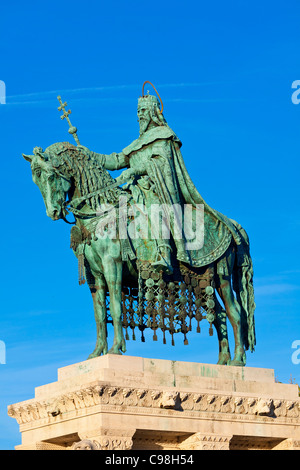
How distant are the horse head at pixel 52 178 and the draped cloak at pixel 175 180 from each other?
6.77 feet

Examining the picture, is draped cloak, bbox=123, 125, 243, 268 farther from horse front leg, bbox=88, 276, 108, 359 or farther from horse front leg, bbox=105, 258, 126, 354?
horse front leg, bbox=88, 276, 108, 359

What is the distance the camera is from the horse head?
25.2 m

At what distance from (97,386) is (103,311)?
2.59 metres

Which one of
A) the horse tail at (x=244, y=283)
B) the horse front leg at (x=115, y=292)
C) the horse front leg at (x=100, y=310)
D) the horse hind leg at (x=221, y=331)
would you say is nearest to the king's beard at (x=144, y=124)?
the horse tail at (x=244, y=283)

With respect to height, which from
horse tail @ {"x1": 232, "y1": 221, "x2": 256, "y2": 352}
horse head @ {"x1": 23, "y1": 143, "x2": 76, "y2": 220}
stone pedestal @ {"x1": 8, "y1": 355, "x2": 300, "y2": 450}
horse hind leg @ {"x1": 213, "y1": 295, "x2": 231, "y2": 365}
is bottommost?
stone pedestal @ {"x1": 8, "y1": 355, "x2": 300, "y2": 450}

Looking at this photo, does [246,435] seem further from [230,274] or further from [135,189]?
[135,189]

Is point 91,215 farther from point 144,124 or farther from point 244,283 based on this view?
point 244,283

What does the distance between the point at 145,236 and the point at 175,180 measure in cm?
168

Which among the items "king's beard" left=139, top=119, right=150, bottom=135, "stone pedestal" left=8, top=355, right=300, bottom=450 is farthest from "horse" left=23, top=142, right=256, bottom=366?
"king's beard" left=139, top=119, right=150, bottom=135

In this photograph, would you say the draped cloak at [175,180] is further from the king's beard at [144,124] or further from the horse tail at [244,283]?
the horse tail at [244,283]

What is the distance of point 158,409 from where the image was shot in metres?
24.2

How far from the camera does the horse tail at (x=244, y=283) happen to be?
27.3 m

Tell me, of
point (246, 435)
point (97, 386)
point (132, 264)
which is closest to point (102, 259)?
point (132, 264)
